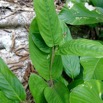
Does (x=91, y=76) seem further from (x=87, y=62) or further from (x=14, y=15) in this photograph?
(x=14, y=15)

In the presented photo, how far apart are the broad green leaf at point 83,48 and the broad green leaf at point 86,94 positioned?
0.13 metres

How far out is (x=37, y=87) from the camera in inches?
48.3

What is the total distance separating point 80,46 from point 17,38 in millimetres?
616

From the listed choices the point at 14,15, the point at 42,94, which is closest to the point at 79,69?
the point at 42,94

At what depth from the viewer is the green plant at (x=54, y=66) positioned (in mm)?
1111

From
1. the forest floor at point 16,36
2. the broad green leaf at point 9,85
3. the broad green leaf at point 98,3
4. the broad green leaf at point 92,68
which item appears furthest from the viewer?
the broad green leaf at point 98,3

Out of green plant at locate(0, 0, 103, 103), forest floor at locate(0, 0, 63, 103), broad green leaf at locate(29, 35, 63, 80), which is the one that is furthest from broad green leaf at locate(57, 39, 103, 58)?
forest floor at locate(0, 0, 63, 103)

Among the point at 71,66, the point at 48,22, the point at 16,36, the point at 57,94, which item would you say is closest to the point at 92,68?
the point at 71,66

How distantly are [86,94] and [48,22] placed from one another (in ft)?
1.12

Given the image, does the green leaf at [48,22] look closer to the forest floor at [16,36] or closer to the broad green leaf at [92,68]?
the broad green leaf at [92,68]

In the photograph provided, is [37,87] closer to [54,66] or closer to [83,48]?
[54,66]

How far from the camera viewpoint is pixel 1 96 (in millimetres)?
1202

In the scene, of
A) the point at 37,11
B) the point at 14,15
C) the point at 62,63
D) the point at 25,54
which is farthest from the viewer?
the point at 14,15

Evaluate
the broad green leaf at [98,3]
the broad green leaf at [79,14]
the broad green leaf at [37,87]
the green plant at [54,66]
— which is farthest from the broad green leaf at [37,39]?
the broad green leaf at [98,3]
